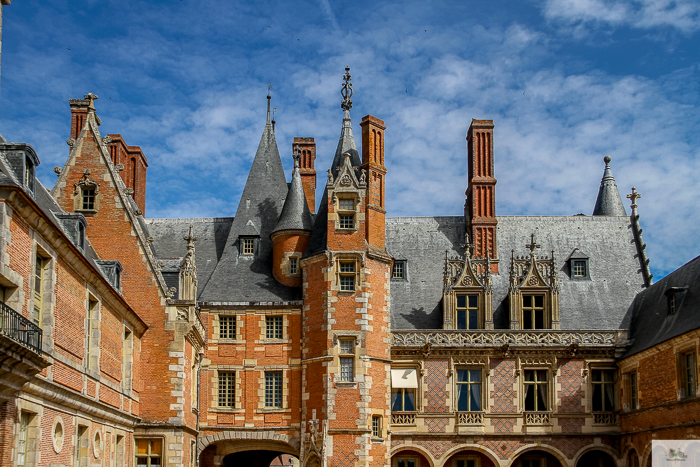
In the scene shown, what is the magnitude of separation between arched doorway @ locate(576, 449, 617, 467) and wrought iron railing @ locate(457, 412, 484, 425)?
14.2 ft

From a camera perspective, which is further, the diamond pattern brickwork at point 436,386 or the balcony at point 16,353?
the diamond pattern brickwork at point 436,386

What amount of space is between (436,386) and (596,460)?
679 cm

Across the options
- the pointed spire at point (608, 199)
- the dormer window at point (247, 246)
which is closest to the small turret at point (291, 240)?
the dormer window at point (247, 246)

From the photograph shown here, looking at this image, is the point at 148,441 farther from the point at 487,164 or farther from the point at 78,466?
the point at 487,164

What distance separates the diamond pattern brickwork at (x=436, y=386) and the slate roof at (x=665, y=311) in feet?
22.2

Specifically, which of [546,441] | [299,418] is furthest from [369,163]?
[546,441]

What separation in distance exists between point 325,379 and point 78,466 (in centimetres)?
1257

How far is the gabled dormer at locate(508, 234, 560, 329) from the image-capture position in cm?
3231

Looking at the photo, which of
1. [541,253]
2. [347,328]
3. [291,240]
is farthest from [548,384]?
[291,240]

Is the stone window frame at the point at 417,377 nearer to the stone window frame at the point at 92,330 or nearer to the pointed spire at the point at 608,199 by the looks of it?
the pointed spire at the point at 608,199

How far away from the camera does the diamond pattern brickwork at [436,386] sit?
3147 cm

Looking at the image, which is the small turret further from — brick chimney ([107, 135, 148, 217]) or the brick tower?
brick chimney ([107, 135, 148, 217])

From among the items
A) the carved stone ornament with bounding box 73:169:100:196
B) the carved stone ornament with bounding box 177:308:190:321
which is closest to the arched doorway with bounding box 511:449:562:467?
the carved stone ornament with bounding box 177:308:190:321

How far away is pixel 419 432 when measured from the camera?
31.2 metres
